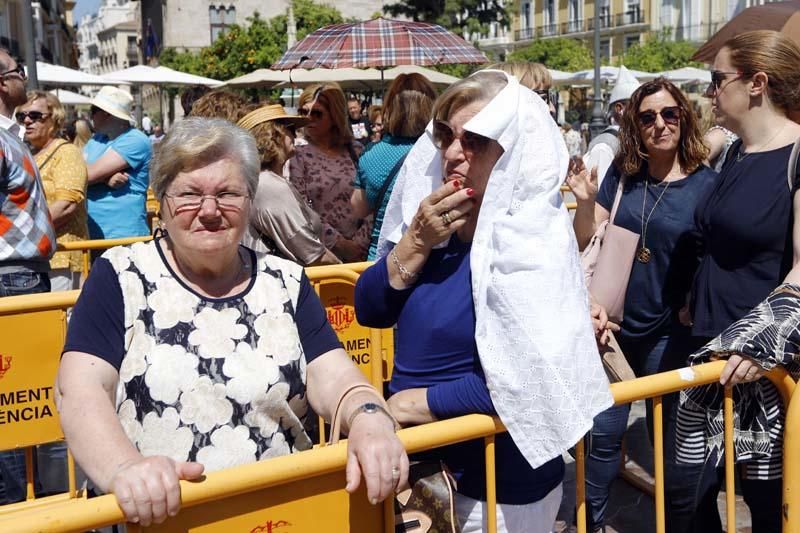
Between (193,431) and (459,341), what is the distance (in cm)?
73

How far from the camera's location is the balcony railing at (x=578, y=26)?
61.3m

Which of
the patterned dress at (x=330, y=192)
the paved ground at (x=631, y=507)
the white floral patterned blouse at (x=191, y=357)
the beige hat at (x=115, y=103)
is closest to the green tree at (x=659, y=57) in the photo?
the beige hat at (x=115, y=103)

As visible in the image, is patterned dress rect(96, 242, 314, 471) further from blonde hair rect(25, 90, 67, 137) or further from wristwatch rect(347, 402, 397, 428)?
blonde hair rect(25, 90, 67, 137)

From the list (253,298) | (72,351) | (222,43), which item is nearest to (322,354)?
(253,298)

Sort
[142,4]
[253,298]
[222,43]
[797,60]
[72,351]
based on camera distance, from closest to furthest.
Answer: [72,351], [253,298], [797,60], [222,43], [142,4]

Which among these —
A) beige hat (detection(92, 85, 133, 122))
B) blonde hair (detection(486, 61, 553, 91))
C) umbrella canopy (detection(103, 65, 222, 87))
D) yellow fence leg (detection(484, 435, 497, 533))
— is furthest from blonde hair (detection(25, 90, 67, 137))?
umbrella canopy (detection(103, 65, 222, 87))

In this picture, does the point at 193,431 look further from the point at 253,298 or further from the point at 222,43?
the point at 222,43

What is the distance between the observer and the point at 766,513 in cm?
305

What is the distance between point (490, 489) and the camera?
2236mm

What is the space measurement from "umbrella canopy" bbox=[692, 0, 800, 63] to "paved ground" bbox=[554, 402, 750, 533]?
2.40 m

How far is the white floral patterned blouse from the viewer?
215 centimetres

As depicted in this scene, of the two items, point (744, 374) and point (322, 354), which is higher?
point (322, 354)

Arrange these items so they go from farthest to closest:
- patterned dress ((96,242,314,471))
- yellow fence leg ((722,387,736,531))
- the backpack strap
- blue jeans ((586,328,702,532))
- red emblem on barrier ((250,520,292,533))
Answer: blue jeans ((586,328,702,532))
the backpack strap
yellow fence leg ((722,387,736,531))
patterned dress ((96,242,314,471))
red emblem on barrier ((250,520,292,533))

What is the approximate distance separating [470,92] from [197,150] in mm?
745
